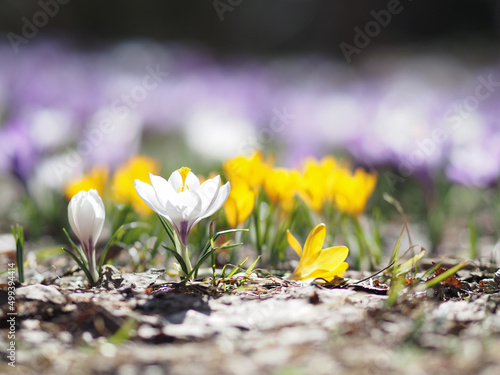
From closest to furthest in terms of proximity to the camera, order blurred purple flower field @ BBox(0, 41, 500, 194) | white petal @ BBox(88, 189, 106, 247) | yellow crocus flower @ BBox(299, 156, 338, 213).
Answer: white petal @ BBox(88, 189, 106, 247) → yellow crocus flower @ BBox(299, 156, 338, 213) → blurred purple flower field @ BBox(0, 41, 500, 194)

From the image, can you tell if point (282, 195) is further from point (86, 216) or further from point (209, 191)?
point (86, 216)

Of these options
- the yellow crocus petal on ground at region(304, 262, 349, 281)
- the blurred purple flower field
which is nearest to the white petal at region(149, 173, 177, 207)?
the yellow crocus petal on ground at region(304, 262, 349, 281)

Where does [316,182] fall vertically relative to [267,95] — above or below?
below

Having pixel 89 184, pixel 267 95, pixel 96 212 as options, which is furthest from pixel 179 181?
pixel 267 95

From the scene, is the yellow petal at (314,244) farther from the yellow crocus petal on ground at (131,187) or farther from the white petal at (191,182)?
the yellow crocus petal on ground at (131,187)

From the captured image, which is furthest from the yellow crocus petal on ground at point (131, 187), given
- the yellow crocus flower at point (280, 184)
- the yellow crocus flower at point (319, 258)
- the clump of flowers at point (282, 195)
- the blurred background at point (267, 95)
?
the yellow crocus flower at point (319, 258)

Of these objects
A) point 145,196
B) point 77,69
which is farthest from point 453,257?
point 77,69

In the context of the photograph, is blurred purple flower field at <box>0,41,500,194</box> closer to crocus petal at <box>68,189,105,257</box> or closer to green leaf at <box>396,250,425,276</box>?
green leaf at <box>396,250,425,276</box>

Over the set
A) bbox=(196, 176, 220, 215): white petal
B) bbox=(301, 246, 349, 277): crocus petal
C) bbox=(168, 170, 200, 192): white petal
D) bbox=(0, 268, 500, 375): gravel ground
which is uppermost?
bbox=(168, 170, 200, 192): white petal
